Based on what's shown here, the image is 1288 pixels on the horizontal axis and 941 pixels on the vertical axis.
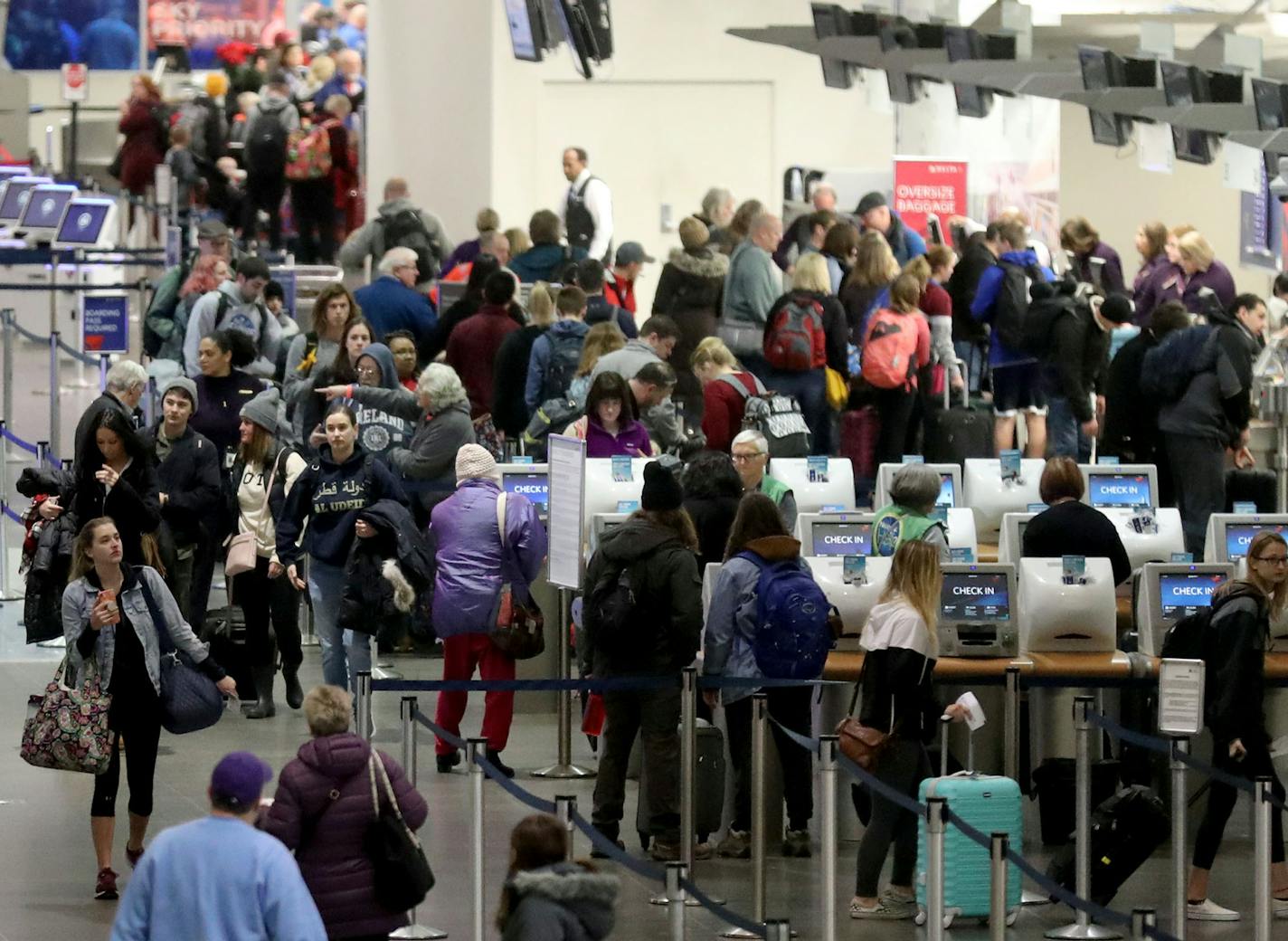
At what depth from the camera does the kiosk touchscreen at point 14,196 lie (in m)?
22.8

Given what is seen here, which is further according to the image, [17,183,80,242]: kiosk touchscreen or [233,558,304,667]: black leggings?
[17,183,80,242]: kiosk touchscreen

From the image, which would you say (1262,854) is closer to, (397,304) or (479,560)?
(479,560)

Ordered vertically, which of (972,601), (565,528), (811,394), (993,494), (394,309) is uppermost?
(394,309)

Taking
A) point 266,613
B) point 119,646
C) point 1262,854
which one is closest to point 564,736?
point 266,613

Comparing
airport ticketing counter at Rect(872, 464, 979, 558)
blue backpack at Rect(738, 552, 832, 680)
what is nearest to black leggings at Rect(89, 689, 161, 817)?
blue backpack at Rect(738, 552, 832, 680)

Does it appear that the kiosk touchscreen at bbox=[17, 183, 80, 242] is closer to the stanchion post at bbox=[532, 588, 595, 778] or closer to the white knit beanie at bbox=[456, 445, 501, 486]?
the stanchion post at bbox=[532, 588, 595, 778]

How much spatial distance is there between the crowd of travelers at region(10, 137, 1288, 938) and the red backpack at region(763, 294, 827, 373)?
0.07ft

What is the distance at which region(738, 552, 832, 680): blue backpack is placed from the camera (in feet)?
31.9

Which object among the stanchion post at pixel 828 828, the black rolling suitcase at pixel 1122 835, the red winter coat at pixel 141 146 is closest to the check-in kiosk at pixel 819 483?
the black rolling suitcase at pixel 1122 835

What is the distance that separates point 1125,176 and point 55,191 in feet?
38.6

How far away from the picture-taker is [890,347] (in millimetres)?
15539

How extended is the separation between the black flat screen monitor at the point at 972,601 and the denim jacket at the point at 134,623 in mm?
2887

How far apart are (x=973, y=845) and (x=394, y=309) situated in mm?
7714

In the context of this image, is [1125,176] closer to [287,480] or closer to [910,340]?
[910,340]
